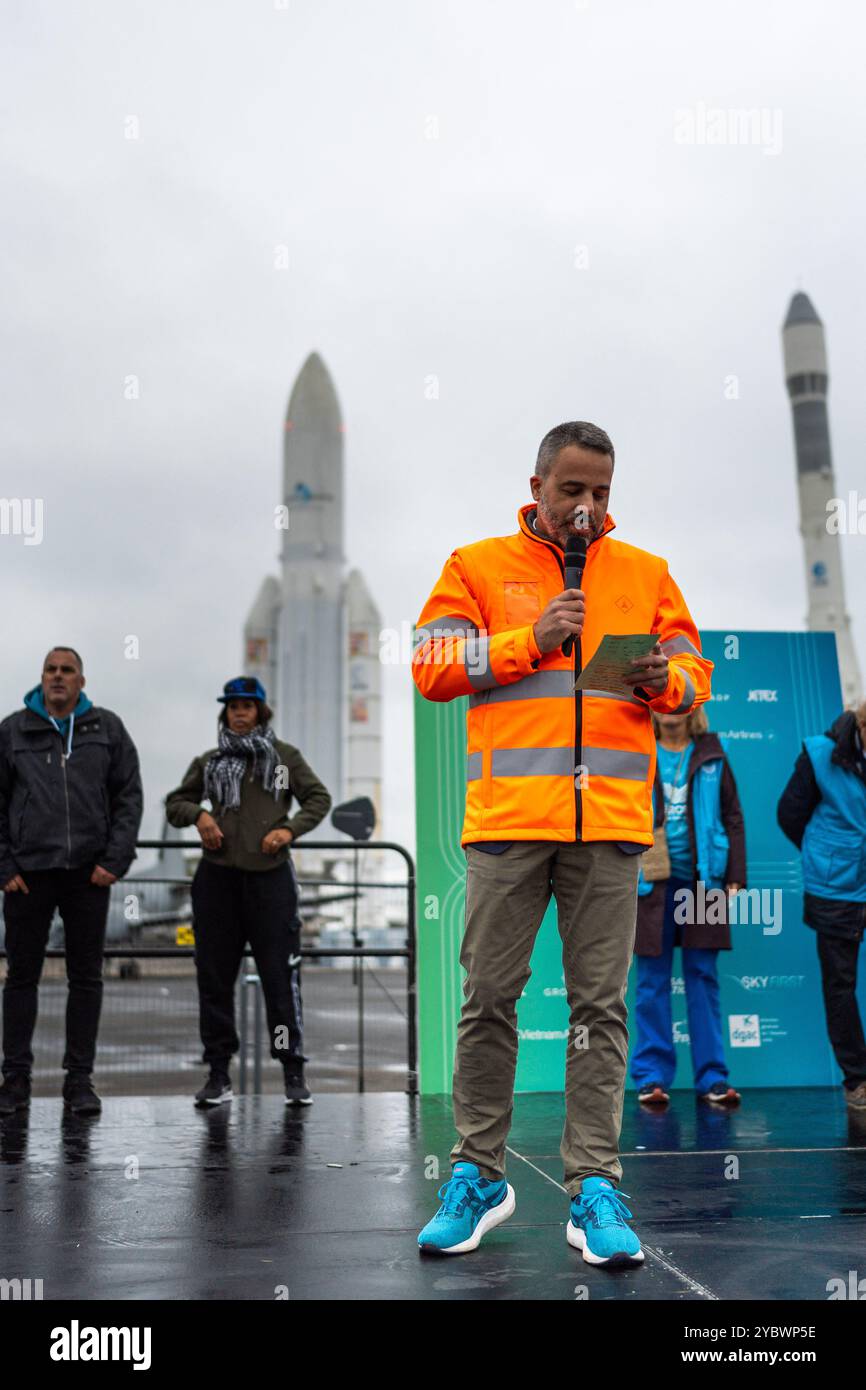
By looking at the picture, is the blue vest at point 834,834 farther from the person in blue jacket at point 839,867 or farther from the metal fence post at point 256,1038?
the metal fence post at point 256,1038

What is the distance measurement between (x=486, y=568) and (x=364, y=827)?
526cm

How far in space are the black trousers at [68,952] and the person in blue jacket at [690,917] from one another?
2.34 meters

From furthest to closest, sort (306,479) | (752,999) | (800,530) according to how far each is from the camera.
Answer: (306,479), (800,530), (752,999)

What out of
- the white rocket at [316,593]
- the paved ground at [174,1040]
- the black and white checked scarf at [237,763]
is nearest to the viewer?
the black and white checked scarf at [237,763]

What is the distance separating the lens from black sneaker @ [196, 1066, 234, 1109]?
18.5 ft

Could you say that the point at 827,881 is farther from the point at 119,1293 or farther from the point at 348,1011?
the point at 348,1011

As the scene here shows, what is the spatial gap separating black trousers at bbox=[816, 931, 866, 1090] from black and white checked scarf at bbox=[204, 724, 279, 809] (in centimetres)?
248

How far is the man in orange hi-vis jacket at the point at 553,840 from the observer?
2.92 metres

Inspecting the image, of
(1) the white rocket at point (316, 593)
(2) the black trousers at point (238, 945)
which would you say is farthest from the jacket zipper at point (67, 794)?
(1) the white rocket at point (316, 593)

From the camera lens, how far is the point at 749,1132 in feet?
16.1

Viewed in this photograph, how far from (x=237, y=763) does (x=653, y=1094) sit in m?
2.29

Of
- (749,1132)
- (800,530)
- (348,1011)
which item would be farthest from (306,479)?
(749,1132)

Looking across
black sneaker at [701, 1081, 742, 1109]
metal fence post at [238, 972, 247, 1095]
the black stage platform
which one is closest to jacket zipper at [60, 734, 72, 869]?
the black stage platform

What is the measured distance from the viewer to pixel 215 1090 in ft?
18.7
